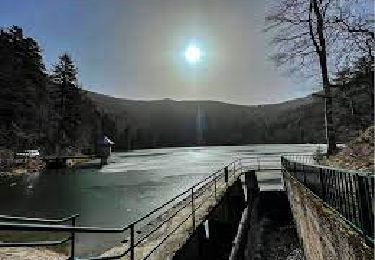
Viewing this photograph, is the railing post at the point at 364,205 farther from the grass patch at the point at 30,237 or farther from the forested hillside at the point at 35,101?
the forested hillside at the point at 35,101

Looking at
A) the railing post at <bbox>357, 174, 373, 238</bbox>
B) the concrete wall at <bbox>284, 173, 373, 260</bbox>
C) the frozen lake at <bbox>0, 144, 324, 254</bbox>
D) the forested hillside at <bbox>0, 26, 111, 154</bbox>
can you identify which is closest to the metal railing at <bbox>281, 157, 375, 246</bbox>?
the railing post at <bbox>357, 174, 373, 238</bbox>


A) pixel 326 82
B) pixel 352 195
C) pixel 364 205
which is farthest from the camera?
pixel 326 82

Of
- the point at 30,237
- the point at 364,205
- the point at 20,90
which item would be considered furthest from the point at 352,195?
the point at 20,90

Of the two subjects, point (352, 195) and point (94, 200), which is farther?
point (94, 200)

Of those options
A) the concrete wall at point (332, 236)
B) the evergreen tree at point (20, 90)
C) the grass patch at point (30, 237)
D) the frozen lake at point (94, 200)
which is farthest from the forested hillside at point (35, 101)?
the concrete wall at point (332, 236)

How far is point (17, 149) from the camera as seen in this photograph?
→ 61125mm

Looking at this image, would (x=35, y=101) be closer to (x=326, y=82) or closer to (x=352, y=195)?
(x=326, y=82)

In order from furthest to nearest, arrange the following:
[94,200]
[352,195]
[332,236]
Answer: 1. [94,200]
2. [332,236]
3. [352,195]

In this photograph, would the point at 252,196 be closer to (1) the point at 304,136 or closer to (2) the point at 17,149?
(2) the point at 17,149

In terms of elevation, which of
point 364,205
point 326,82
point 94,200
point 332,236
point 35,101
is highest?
point 35,101

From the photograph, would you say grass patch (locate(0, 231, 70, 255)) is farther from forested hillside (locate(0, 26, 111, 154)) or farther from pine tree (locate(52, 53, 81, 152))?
pine tree (locate(52, 53, 81, 152))

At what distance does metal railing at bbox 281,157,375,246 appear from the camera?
521 centimetres

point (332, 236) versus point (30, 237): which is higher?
point (332, 236)

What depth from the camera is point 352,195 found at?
589cm
